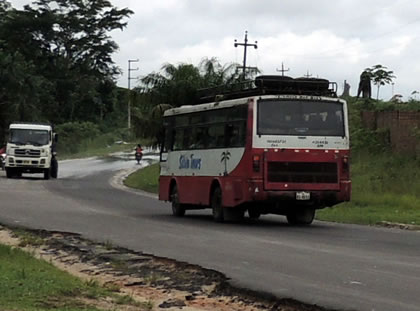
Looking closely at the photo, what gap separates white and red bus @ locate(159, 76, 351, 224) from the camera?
776 inches

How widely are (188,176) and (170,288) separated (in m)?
11.3

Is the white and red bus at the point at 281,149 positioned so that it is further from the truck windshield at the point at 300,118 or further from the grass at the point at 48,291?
the grass at the point at 48,291

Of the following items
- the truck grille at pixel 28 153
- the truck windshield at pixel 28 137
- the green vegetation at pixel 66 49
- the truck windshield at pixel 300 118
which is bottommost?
the truck grille at pixel 28 153

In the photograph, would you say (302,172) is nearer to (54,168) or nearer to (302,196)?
(302,196)

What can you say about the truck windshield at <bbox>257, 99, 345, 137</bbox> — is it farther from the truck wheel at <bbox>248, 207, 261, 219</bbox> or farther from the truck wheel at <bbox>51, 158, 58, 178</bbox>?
the truck wheel at <bbox>51, 158, 58, 178</bbox>

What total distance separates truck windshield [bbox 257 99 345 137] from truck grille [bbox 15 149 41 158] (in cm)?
2671

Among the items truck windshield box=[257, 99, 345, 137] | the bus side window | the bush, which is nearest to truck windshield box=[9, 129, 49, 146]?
the bus side window

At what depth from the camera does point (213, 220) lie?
73.5 ft

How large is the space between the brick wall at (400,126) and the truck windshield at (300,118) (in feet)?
43.6

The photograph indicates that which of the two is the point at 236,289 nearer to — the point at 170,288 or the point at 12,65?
the point at 170,288

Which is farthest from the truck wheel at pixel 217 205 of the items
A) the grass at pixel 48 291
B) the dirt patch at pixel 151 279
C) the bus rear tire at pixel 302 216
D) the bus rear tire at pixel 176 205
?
the grass at pixel 48 291

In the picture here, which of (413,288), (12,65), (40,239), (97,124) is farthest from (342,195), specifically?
(97,124)

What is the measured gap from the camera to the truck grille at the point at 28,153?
44.6m

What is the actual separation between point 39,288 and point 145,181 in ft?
101
